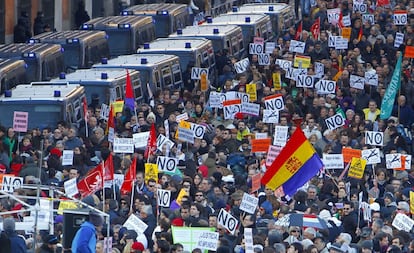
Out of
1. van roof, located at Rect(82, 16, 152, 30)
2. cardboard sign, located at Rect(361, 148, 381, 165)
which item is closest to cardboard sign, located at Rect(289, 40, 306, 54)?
van roof, located at Rect(82, 16, 152, 30)

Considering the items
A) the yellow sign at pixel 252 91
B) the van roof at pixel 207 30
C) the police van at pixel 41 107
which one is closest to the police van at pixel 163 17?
the van roof at pixel 207 30

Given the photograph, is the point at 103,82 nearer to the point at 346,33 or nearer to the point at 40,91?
the point at 40,91

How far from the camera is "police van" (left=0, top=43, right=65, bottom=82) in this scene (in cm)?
3797

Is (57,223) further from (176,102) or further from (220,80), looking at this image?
(220,80)

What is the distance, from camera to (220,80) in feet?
133

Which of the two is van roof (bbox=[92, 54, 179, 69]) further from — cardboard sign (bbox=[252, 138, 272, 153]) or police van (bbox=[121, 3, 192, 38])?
police van (bbox=[121, 3, 192, 38])

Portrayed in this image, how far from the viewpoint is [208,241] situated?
2438 cm

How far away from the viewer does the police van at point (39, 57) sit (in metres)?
38.0

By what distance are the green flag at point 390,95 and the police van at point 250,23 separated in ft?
31.0

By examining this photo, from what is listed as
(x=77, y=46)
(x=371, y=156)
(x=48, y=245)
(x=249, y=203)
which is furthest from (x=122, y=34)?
(x=48, y=245)

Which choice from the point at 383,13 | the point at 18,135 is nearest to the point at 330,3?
the point at 383,13

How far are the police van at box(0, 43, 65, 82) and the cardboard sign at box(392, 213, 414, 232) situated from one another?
42.5 ft

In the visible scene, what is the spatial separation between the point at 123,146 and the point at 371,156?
390 cm

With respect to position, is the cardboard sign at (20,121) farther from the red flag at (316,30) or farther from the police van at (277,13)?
the police van at (277,13)
